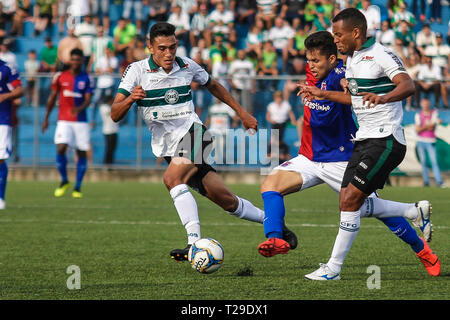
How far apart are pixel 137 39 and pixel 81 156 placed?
23.5 feet

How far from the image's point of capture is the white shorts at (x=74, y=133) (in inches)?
579

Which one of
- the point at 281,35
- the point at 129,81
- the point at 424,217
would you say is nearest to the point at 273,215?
the point at 424,217

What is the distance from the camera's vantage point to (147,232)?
9859 mm

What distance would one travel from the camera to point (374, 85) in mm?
6234

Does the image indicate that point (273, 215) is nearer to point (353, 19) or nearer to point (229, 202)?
point (229, 202)

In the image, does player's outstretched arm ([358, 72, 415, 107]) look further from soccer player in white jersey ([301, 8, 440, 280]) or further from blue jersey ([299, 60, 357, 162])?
blue jersey ([299, 60, 357, 162])

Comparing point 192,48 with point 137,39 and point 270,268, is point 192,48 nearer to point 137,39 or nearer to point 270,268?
point 137,39

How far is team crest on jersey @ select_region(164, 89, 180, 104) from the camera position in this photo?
745cm

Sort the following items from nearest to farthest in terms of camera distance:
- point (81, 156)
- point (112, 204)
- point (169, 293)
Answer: point (169, 293) < point (112, 204) < point (81, 156)

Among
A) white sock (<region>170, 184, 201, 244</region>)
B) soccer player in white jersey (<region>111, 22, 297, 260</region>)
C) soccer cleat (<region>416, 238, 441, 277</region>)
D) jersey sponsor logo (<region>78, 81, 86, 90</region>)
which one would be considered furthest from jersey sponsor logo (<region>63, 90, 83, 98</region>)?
soccer cleat (<region>416, 238, 441, 277</region>)

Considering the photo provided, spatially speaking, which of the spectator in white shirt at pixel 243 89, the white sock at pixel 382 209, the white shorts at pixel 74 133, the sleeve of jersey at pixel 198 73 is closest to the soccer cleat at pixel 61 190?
the white shorts at pixel 74 133

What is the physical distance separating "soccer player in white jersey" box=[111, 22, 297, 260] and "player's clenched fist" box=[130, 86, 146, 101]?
24 cm

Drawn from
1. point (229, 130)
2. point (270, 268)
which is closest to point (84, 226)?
point (270, 268)

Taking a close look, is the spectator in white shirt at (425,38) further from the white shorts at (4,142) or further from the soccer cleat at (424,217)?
the soccer cleat at (424,217)
